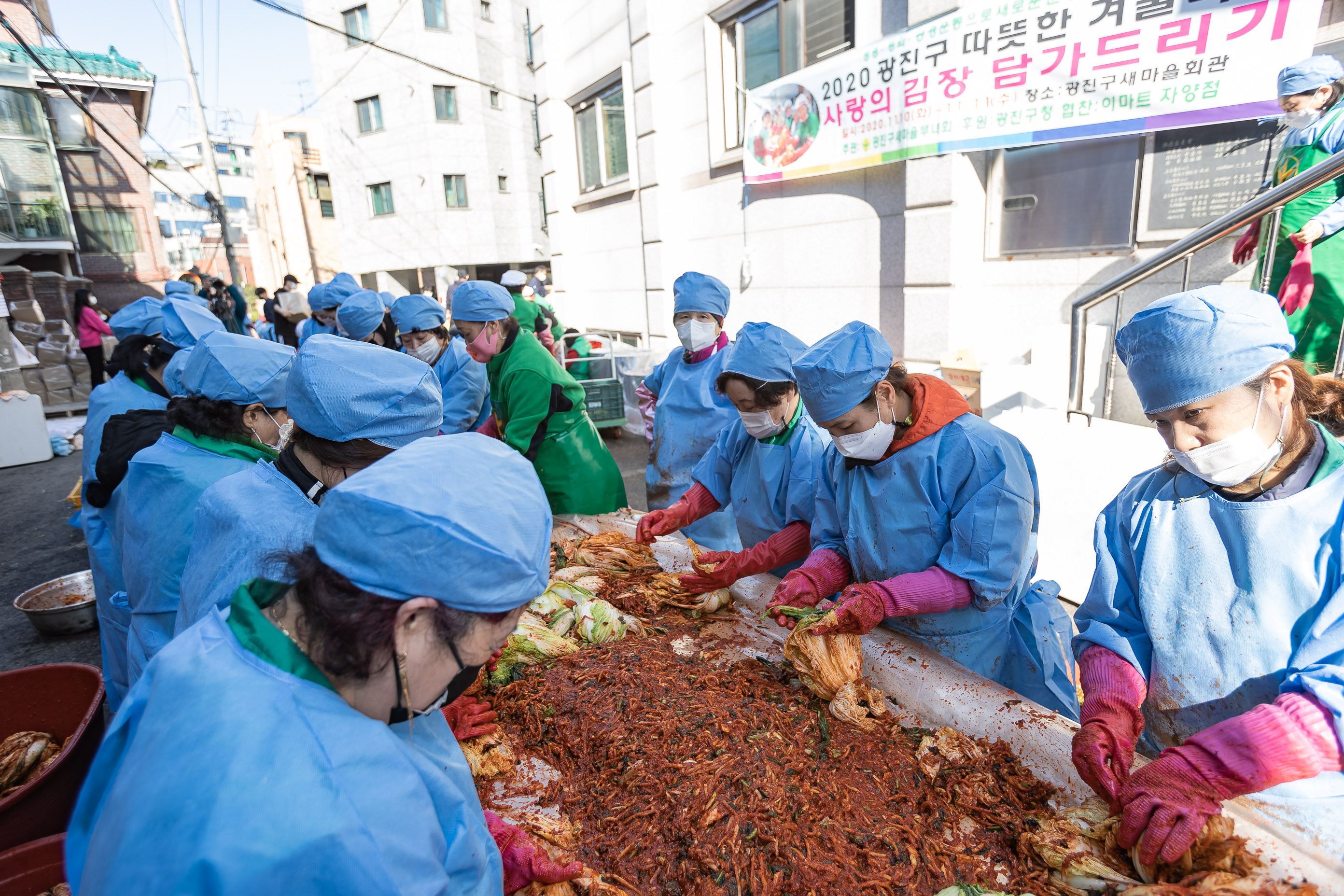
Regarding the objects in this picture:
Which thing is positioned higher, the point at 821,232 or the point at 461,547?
the point at 821,232

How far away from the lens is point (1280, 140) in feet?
16.1

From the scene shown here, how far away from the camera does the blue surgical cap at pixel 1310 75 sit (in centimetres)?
409

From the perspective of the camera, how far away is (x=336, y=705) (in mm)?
1138

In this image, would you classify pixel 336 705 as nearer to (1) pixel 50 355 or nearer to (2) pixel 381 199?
(1) pixel 50 355

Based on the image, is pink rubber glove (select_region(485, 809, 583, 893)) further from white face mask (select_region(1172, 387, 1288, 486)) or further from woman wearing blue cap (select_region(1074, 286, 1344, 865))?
white face mask (select_region(1172, 387, 1288, 486))

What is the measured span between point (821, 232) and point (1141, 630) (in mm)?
7068

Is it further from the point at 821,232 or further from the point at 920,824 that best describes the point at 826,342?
the point at 821,232

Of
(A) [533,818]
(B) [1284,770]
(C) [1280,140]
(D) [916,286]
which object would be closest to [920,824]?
(B) [1284,770]

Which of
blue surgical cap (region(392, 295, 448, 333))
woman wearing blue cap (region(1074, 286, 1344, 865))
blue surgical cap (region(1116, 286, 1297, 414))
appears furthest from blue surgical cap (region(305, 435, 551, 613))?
blue surgical cap (region(392, 295, 448, 333))

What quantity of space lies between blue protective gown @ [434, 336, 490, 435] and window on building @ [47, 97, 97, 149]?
28584 mm

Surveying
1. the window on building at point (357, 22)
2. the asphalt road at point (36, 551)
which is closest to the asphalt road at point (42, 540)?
the asphalt road at point (36, 551)

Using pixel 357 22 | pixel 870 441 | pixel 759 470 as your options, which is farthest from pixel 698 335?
pixel 357 22

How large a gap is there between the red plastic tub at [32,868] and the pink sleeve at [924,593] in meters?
2.83

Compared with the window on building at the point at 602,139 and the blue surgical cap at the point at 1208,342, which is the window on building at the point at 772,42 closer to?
the window on building at the point at 602,139
